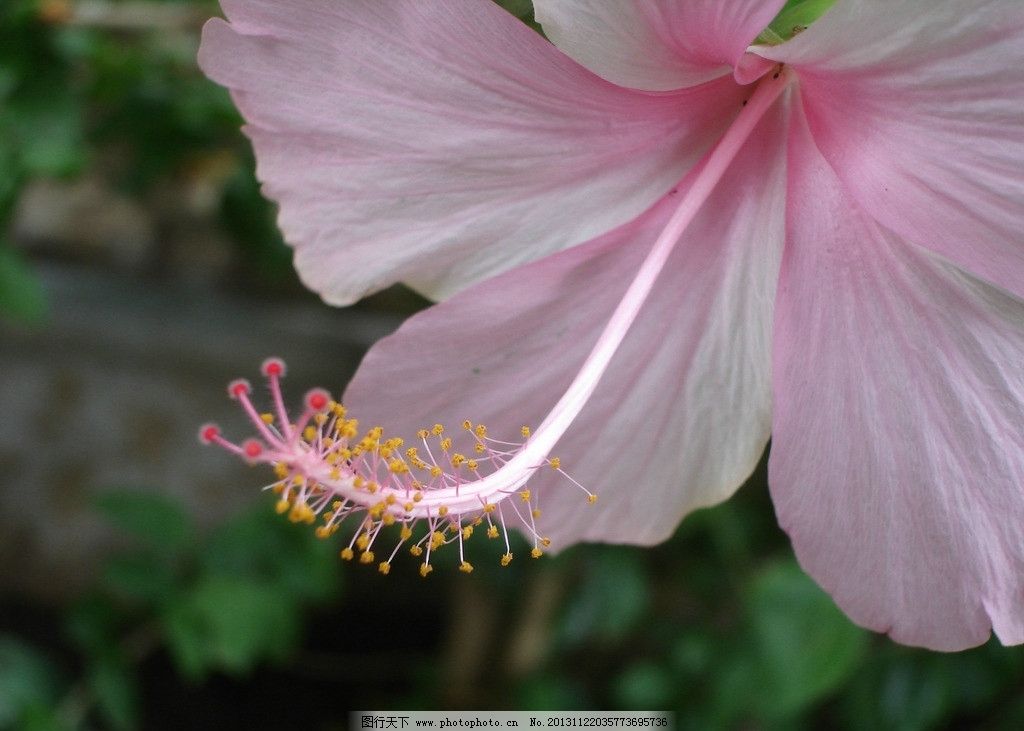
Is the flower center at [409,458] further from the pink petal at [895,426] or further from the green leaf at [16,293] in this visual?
the green leaf at [16,293]

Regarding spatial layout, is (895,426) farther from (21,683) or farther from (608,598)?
(21,683)

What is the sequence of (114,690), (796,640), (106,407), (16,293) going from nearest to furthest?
(16,293)
(796,640)
(114,690)
(106,407)

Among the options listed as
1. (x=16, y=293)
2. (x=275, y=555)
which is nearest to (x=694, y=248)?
(x=16, y=293)

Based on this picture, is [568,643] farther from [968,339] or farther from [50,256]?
[50,256]

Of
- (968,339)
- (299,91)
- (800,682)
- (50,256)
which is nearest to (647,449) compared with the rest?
(968,339)

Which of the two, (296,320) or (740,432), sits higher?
(740,432)
